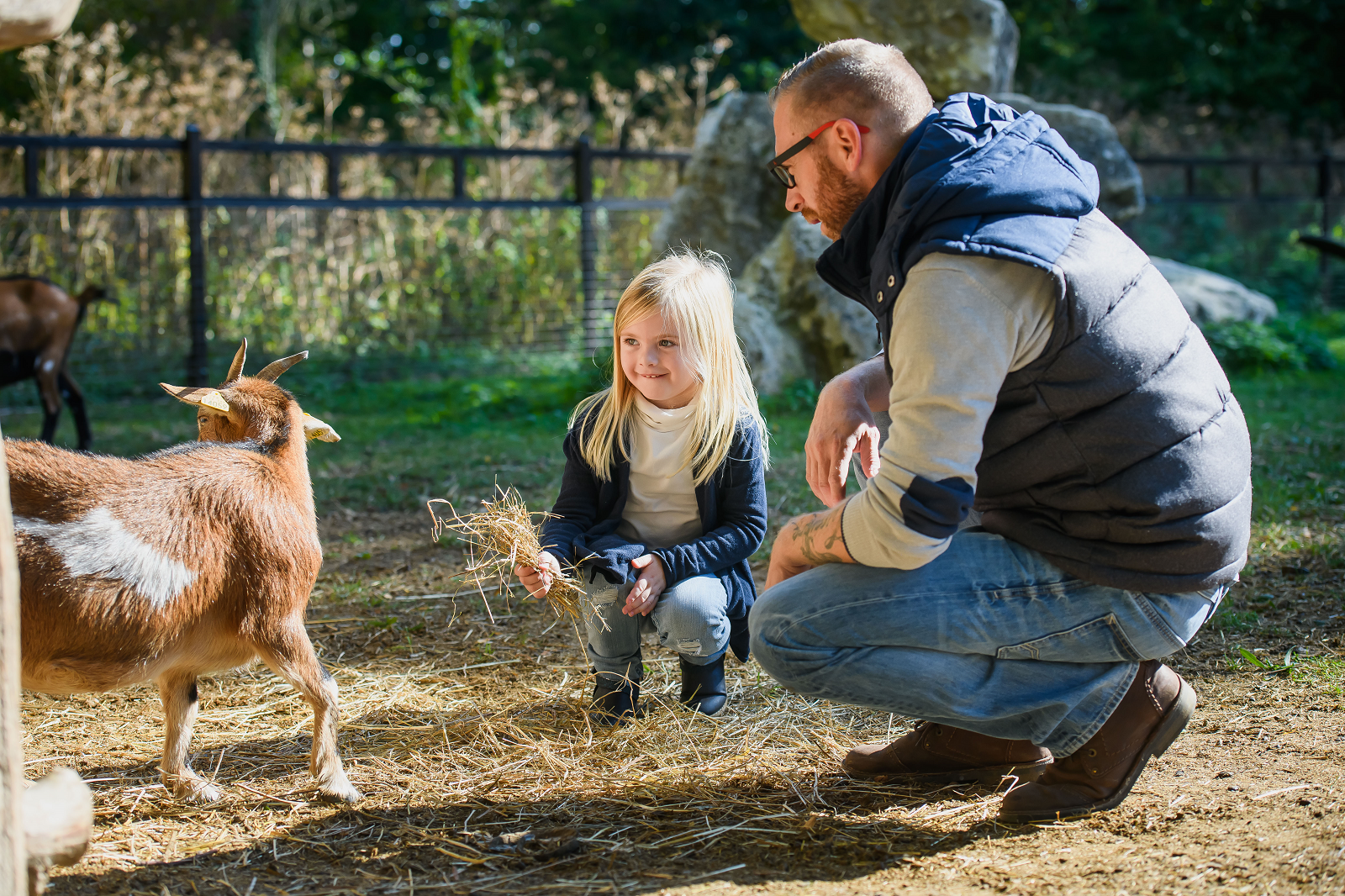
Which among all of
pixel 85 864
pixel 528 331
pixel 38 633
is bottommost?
pixel 528 331

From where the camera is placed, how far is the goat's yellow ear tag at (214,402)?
2.64 m

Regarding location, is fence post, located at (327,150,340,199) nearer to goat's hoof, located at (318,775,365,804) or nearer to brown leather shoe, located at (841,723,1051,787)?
goat's hoof, located at (318,775,365,804)

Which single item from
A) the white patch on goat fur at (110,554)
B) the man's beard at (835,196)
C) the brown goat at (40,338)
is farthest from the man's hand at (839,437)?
the brown goat at (40,338)

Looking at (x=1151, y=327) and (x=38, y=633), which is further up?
(x=1151, y=327)

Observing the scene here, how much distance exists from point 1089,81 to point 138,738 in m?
19.4

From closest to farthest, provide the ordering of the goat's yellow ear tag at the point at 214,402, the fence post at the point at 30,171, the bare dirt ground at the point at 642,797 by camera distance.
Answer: the bare dirt ground at the point at 642,797
the goat's yellow ear tag at the point at 214,402
the fence post at the point at 30,171

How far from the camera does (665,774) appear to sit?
2.64 m

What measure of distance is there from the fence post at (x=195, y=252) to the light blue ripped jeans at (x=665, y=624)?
6.47 metres

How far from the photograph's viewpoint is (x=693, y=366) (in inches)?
116

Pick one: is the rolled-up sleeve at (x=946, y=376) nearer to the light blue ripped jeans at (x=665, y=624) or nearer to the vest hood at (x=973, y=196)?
the vest hood at (x=973, y=196)

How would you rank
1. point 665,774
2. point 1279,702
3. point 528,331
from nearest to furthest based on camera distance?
point 665,774 < point 1279,702 < point 528,331

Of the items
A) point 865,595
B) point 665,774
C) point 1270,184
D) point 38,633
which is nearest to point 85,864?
point 38,633

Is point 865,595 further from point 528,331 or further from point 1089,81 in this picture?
point 1089,81

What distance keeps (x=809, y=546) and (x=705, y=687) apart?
0.85 metres
